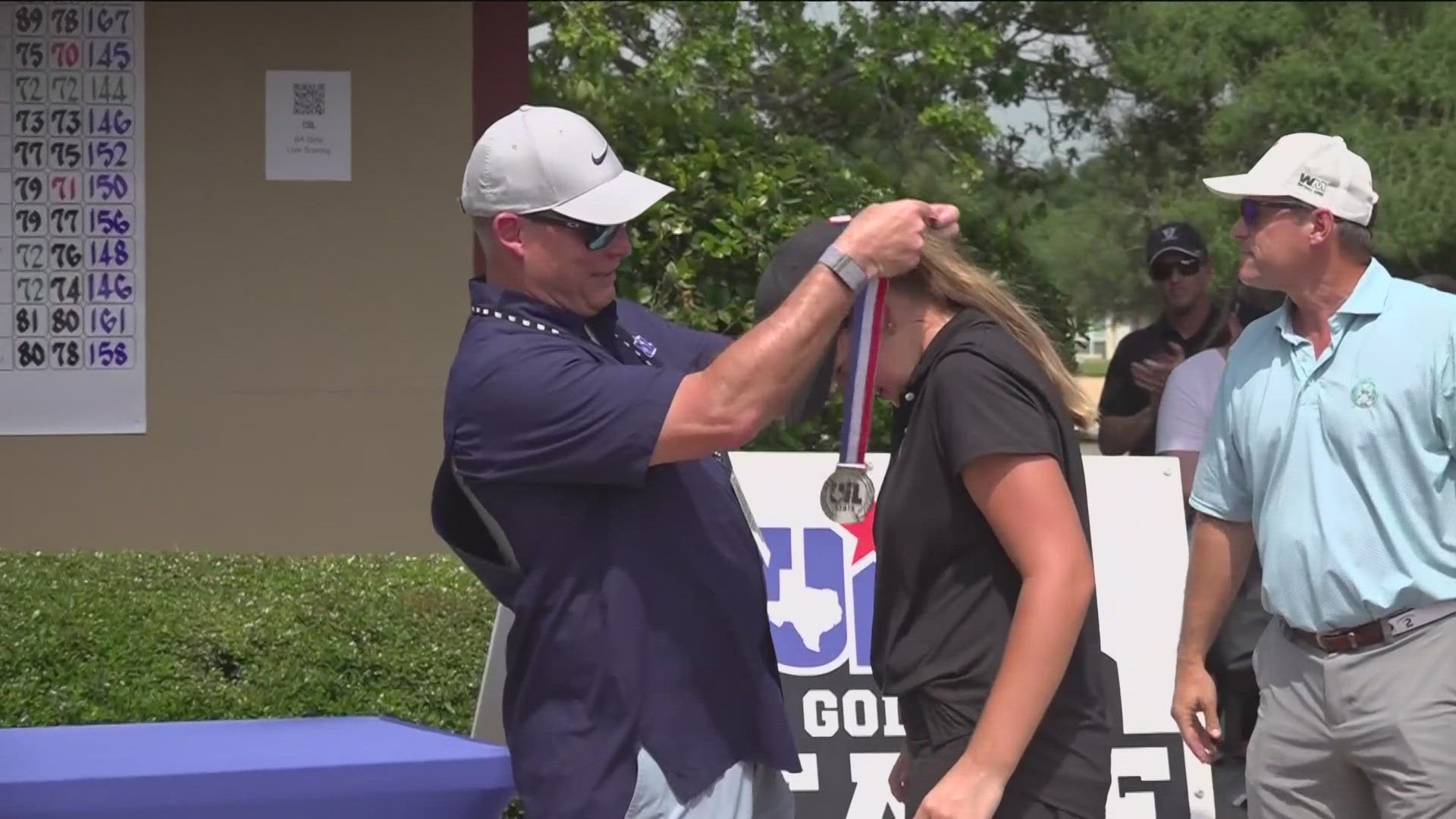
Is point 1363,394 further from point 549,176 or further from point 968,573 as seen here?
point 549,176

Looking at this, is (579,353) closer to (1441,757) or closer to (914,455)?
(914,455)

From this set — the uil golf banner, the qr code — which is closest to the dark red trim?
the qr code

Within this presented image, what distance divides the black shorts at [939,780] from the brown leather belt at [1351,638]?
1.35 meters

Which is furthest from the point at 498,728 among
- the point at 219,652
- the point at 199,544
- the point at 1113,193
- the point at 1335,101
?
the point at 1113,193

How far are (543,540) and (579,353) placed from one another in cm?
28

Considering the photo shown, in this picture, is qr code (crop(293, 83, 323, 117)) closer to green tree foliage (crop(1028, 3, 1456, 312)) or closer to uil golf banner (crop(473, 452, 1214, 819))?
uil golf banner (crop(473, 452, 1214, 819))

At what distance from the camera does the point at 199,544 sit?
21.8 feet

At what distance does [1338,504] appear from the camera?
3.64 metres

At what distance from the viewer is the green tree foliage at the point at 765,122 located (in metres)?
6.96

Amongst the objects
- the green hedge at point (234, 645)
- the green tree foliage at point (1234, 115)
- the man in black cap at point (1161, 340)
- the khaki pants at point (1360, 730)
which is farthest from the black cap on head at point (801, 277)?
the green tree foliage at point (1234, 115)

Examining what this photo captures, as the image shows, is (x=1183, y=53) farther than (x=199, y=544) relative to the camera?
Yes

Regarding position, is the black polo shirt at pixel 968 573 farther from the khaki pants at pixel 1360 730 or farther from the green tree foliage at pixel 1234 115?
the green tree foliage at pixel 1234 115

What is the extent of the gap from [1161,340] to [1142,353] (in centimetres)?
8

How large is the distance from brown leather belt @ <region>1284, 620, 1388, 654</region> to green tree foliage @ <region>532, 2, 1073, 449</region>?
100 inches
